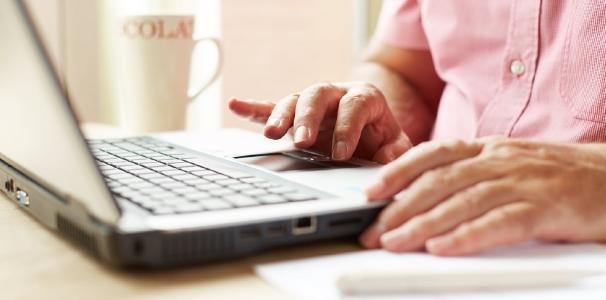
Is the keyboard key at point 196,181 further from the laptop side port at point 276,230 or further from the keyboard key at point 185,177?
the laptop side port at point 276,230

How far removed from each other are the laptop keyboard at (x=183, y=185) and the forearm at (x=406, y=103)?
1.53ft

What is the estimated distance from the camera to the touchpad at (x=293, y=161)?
69cm

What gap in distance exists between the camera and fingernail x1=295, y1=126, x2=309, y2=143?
2.36ft

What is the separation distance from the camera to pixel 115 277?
1.57ft

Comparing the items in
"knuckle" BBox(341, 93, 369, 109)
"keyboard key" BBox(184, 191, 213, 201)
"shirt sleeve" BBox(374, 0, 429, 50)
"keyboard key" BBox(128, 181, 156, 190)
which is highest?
"shirt sleeve" BBox(374, 0, 429, 50)

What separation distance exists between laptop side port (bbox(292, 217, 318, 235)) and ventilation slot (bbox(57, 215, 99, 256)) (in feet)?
0.40

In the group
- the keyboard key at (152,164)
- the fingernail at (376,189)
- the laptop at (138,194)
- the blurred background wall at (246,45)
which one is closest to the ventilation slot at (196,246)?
the laptop at (138,194)

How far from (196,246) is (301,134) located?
0.87 ft

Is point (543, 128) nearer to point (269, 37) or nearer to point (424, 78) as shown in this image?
point (424, 78)

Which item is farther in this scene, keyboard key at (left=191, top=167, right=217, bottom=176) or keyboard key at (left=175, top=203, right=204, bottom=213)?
keyboard key at (left=191, top=167, right=217, bottom=176)

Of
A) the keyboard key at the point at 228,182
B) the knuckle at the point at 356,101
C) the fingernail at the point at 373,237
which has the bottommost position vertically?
the fingernail at the point at 373,237

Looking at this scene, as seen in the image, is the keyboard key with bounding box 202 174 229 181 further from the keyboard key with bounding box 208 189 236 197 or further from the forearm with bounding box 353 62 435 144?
the forearm with bounding box 353 62 435 144

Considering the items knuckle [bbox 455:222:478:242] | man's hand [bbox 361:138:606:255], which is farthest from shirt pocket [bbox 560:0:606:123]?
knuckle [bbox 455:222:478:242]

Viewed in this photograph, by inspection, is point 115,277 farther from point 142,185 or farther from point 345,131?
point 345,131
